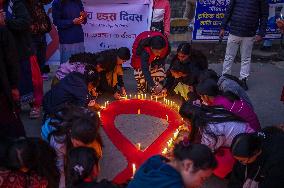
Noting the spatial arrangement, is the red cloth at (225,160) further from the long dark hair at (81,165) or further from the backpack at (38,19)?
the backpack at (38,19)

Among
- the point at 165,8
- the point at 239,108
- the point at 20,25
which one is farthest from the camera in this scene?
the point at 165,8

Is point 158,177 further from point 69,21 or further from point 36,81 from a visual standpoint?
point 69,21

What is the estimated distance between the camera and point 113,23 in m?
7.21

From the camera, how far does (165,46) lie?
593cm

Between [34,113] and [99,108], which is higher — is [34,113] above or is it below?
below

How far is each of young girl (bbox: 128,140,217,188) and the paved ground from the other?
152cm

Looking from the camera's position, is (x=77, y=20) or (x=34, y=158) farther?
(x=77, y=20)

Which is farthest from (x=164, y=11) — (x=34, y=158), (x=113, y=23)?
(x=34, y=158)

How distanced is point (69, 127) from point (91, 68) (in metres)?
1.36

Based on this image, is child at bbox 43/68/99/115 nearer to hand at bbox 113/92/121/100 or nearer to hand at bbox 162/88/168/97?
hand at bbox 113/92/121/100

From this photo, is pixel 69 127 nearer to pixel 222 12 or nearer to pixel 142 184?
pixel 142 184

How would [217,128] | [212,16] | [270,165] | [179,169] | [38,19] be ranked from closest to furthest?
1. [179,169]
2. [270,165]
3. [217,128]
4. [38,19]
5. [212,16]

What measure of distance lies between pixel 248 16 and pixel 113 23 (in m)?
2.30

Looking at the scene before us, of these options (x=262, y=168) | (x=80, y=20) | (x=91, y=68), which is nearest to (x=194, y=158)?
(x=262, y=168)
